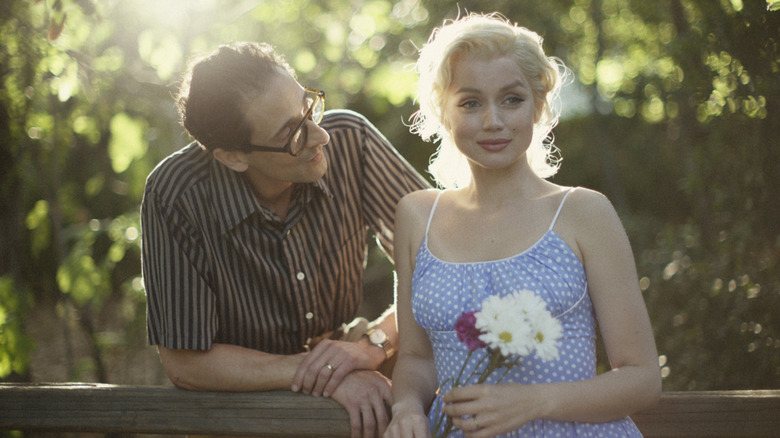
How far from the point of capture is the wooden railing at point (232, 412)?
190 cm

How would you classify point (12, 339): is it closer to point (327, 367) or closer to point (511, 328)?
point (327, 367)

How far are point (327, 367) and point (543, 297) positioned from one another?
0.69m

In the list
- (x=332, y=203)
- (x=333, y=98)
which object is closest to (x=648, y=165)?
(x=333, y=98)

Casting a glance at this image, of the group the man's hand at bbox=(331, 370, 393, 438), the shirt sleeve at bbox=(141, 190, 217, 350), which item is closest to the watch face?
the man's hand at bbox=(331, 370, 393, 438)

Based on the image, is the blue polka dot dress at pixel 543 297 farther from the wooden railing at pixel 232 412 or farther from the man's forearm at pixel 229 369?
the man's forearm at pixel 229 369

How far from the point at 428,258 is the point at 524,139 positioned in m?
0.44

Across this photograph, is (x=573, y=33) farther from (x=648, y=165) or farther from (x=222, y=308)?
(x=222, y=308)

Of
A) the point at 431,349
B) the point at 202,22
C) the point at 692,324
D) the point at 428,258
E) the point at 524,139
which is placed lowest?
the point at 692,324

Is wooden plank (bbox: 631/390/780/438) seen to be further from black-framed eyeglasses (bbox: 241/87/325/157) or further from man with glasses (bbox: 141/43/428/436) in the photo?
black-framed eyeglasses (bbox: 241/87/325/157)

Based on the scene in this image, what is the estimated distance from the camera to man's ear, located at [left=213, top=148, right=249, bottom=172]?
2.43 meters

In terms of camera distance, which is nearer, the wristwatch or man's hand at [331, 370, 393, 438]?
man's hand at [331, 370, 393, 438]

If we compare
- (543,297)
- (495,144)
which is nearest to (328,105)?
(495,144)

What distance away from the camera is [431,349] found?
2.08 meters

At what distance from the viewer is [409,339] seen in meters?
2.06
